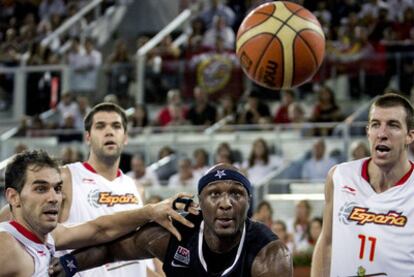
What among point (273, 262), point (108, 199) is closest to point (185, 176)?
point (108, 199)

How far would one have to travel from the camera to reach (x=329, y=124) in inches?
525

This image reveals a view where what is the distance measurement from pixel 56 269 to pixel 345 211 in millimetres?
2039

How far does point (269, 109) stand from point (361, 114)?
143 cm

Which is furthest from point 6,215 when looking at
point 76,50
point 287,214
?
point 76,50

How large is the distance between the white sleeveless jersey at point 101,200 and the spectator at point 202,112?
22.7 ft

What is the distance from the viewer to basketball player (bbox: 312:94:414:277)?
20.1 ft

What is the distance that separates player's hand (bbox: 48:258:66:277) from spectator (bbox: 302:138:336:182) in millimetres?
7438

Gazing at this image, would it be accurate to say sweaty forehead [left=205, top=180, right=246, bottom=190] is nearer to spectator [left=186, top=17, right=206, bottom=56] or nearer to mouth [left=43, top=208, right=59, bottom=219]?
mouth [left=43, top=208, right=59, bottom=219]

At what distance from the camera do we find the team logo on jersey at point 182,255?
5.43 m

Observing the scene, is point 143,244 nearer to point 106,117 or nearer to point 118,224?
point 118,224

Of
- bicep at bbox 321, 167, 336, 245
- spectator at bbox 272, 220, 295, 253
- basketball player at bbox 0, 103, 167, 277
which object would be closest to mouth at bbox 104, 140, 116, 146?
basketball player at bbox 0, 103, 167, 277

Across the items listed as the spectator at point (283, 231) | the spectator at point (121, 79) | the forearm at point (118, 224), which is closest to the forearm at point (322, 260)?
the forearm at point (118, 224)

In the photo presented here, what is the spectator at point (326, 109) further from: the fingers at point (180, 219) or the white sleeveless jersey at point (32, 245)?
the white sleeveless jersey at point (32, 245)

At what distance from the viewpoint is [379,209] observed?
6266 mm
